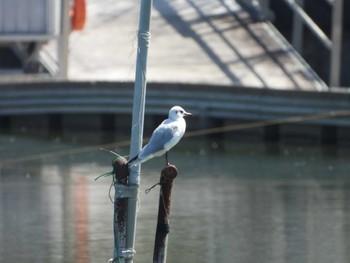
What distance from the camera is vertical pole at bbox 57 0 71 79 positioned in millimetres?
24875

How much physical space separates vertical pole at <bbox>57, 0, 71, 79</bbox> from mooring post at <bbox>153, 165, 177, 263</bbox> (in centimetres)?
1524

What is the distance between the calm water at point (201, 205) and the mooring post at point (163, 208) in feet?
10.5

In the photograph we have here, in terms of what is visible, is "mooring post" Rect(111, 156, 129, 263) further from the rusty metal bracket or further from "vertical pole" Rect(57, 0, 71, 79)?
"vertical pole" Rect(57, 0, 71, 79)

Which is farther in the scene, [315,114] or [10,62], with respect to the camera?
[10,62]

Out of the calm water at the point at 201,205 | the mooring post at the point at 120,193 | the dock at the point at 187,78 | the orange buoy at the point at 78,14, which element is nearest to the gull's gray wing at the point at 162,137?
the mooring post at the point at 120,193

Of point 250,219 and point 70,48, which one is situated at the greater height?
point 70,48

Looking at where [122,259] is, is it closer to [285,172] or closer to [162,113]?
[285,172]

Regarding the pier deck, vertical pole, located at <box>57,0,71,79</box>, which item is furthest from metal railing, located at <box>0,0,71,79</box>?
the pier deck

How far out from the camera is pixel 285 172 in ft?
64.5

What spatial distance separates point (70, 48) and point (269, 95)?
6.87 meters

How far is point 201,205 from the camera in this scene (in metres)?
16.6

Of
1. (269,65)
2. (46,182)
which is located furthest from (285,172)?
(269,65)

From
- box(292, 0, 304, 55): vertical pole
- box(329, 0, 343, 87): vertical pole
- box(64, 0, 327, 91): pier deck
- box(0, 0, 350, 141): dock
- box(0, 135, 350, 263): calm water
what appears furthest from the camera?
box(292, 0, 304, 55): vertical pole

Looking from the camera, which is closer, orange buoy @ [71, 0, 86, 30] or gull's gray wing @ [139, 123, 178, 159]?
gull's gray wing @ [139, 123, 178, 159]
